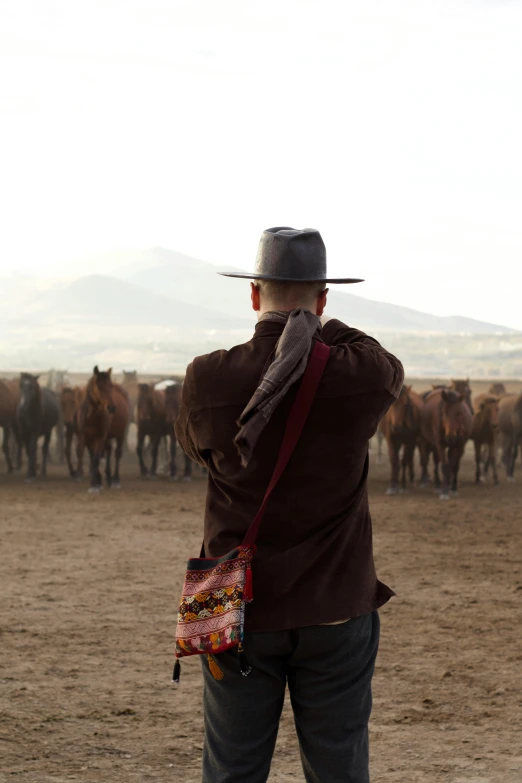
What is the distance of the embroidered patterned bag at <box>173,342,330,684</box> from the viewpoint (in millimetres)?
2820

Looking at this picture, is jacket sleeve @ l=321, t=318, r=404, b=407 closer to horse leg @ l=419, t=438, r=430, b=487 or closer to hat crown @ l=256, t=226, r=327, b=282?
hat crown @ l=256, t=226, r=327, b=282

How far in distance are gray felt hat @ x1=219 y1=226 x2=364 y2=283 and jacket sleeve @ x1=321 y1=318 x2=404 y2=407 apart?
0.18m

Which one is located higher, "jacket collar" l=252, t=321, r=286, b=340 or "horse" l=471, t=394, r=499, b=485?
"jacket collar" l=252, t=321, r=286, b=340

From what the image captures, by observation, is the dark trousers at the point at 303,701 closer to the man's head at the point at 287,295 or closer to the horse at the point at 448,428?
the man's head at the point at 287,295

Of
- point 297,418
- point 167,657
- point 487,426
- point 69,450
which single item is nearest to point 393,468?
point 487,426

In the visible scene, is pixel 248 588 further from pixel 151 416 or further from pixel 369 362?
pixel 151 416

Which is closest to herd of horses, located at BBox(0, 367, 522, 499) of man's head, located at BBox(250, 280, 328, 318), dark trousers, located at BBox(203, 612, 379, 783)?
man's head, located at BBox(250, 280, 328, 318)

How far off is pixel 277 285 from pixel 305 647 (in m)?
1.01

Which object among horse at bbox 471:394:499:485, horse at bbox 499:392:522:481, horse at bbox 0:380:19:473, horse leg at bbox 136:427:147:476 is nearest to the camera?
horse at bbox 471:394:499:485

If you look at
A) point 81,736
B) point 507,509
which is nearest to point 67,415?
point 507,509

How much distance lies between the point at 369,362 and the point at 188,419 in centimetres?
54

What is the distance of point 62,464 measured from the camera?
23406 millimetres

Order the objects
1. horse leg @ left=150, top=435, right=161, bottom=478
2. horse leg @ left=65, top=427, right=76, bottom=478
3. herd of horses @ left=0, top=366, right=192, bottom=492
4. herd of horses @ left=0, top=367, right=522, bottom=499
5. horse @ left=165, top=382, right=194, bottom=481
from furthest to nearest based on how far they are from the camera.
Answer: horse leg @ left=150, top=435, right=161, bottom=478, horse @ left=165, top=382, right=194, bottom=481, horse leg @ left=65, top=427, right=76, bottom=478, herd of horses @ left=0, top=366, right=192, bottom=492, herd of horses @ left=0, top=367, right=522, bottom=499

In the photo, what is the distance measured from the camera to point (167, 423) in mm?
20016
